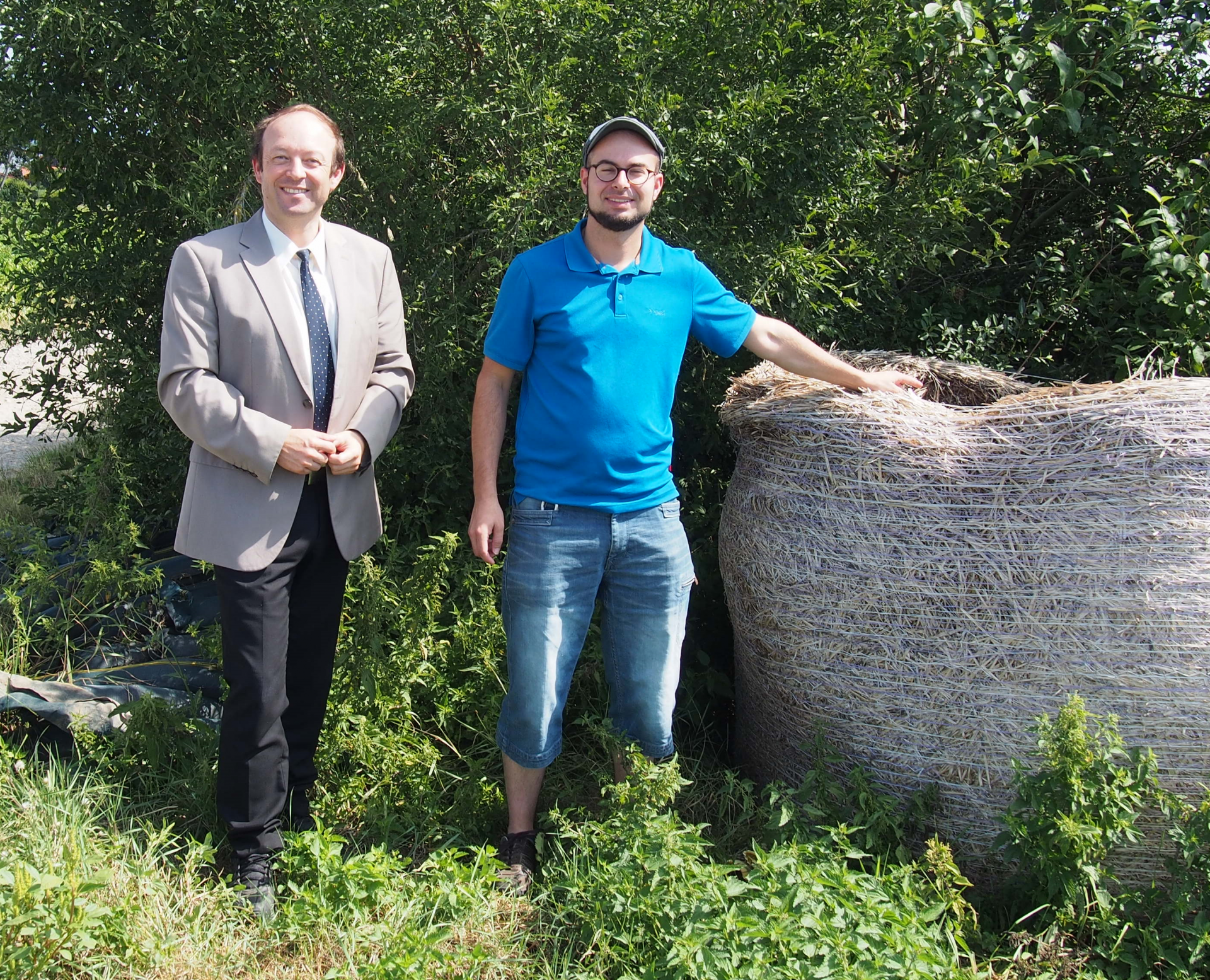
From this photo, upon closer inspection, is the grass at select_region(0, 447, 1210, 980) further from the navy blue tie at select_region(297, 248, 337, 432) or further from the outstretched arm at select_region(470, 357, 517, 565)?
the navy blue tie at select_region(297, 248, 337, 432)

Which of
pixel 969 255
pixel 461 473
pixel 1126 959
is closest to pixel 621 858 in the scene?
pixel 1126 959

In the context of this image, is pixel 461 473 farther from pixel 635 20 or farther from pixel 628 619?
pixel 635 20

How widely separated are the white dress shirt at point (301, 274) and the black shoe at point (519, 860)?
4.83 ft

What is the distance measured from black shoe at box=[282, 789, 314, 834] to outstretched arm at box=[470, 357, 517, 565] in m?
0.95

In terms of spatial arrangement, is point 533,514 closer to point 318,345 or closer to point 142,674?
point 318,345

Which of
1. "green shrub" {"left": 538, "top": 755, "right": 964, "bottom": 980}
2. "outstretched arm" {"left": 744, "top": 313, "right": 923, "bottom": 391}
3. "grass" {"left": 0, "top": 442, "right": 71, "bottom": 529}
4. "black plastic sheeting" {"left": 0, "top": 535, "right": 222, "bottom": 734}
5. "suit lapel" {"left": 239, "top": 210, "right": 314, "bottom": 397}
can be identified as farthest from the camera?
"grass" {"left": 0, "top": 442, "right": 71, "bottom": 529}

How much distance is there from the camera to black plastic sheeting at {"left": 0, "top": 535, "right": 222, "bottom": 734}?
3455 mm

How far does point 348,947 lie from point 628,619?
112 centimetres

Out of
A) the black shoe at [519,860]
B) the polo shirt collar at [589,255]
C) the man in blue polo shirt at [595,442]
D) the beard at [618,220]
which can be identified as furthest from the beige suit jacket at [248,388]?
the black shoe at [519,860]

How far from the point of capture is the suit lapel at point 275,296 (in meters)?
2.75

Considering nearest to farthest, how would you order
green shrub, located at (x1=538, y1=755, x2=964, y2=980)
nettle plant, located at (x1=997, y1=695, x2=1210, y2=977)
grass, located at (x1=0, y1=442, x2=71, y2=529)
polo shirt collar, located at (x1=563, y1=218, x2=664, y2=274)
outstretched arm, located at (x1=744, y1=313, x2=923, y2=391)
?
1. green shrub, located at (x1=538, y1=755, x2=964, y2=980)
2. nettle plant, located at (x1=997, y1=695, x2=1210, y2=977)
3. polo shirt collar, located at (x1=563, y1=218, x2=664, y2=274)
4. outstretched arm, located at (x1=744, y1=313, x2=923, y2=391)
5. grass, located at (x1=0, y1=442, x2=71, y2=529)

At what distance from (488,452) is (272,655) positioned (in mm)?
809

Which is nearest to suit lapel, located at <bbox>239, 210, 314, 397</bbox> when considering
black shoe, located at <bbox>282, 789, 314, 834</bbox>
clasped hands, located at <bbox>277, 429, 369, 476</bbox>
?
clasped hands, located at <bbox>277, 429, 369, 476</bbox>

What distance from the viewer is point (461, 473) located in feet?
13.1
